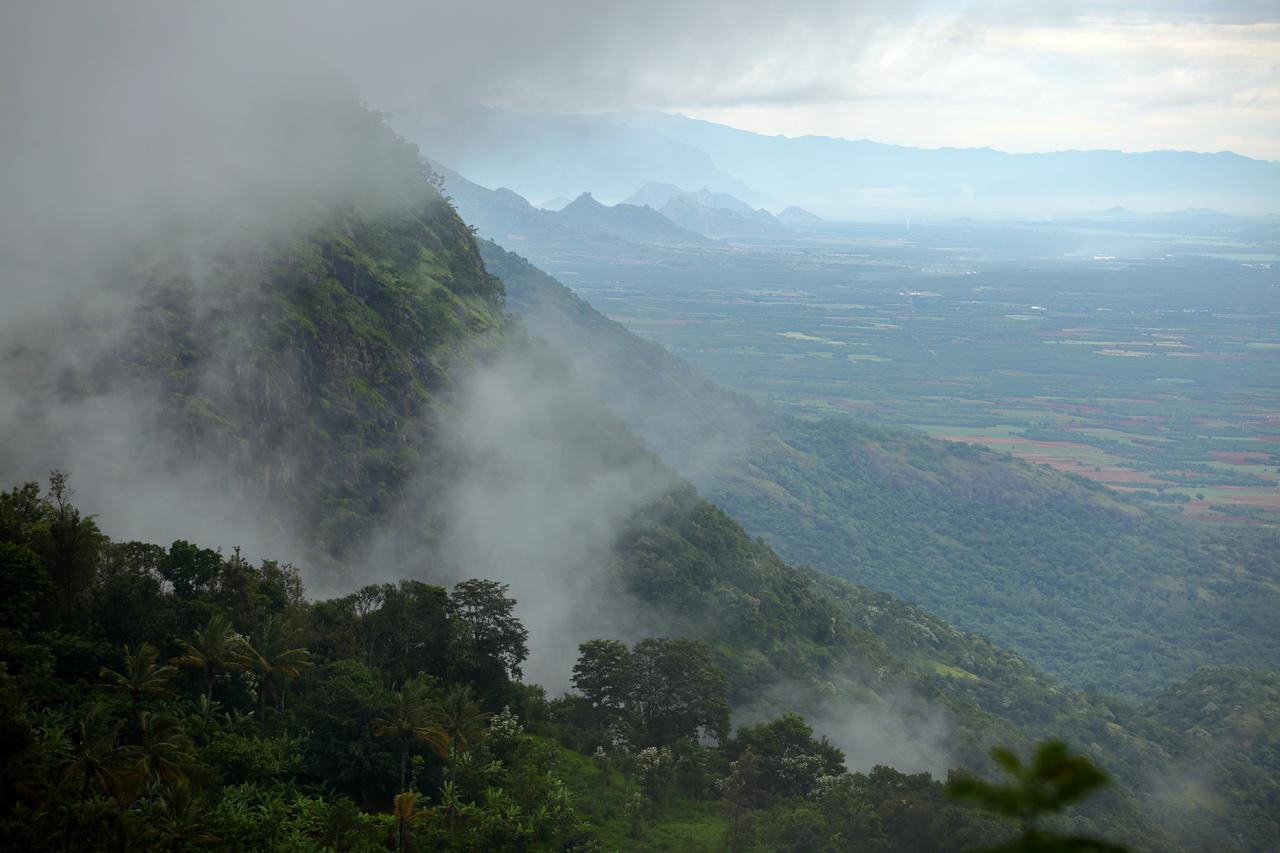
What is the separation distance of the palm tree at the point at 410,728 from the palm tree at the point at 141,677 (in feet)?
25.3

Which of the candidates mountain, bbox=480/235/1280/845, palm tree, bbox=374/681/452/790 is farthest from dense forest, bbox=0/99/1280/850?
mountain, bbox=480/235/1280/845

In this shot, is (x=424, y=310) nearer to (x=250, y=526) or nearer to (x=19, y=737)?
(x=250, y=526)

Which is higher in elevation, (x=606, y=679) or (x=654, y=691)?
(x=606, y=679)

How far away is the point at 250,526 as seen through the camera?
69000 millimetres

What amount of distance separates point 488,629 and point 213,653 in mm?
17208

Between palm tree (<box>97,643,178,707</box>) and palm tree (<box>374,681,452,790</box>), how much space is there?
7727 mm

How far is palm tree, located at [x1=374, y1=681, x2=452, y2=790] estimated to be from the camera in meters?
41.3

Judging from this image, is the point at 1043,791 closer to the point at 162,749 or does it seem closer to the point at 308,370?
the point at 162,749

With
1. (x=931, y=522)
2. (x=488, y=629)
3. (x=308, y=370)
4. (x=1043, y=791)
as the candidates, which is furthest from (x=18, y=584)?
(x=931, y=522)

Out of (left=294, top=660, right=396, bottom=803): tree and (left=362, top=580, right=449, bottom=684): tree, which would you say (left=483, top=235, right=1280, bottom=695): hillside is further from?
(left=294, top=660, right=396, bottom=803): tree

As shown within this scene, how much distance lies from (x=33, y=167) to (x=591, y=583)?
48297 mm

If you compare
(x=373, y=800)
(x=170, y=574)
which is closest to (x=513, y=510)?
(x=170, y=574)

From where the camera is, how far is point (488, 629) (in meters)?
57.2

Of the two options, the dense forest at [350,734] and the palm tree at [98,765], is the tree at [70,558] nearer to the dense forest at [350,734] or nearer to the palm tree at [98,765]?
the dense forest at [350,734]
